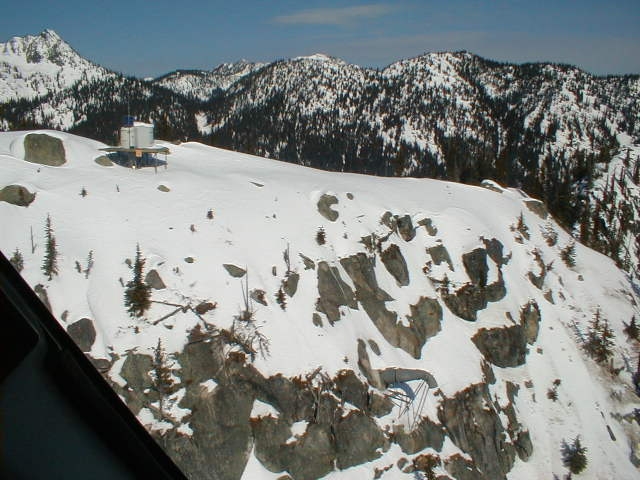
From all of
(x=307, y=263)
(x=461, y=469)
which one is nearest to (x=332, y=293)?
(x=307, y=263)

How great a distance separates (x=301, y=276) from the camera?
74.9ft

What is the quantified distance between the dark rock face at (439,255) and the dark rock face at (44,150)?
73.6 feet

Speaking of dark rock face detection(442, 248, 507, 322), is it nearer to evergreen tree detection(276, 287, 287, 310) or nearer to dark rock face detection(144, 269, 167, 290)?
evergreen tree detection(276, 287, 287, 310)

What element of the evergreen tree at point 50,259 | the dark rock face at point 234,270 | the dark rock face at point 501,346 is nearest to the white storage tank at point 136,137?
the evergreen tree at point 50,259

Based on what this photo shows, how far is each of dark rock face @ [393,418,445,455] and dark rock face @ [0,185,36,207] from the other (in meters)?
19.2

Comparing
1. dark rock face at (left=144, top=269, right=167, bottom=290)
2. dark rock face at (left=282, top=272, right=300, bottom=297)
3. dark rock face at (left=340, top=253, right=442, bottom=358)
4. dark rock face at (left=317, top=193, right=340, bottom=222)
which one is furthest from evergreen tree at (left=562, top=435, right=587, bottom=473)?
dark rock face at (left=144, top=269, right=167, bottom=290)

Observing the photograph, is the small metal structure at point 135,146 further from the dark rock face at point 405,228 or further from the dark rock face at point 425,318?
the dark rock face at point 425,318

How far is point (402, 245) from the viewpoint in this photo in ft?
94.0

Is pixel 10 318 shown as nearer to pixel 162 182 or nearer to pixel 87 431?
pixel 87 431

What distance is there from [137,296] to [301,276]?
791cm

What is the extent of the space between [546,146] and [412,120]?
48.9 meters

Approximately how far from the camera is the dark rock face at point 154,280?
19.1 m

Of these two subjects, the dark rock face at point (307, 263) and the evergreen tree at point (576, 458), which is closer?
the evergreen tree at point (576, 458)

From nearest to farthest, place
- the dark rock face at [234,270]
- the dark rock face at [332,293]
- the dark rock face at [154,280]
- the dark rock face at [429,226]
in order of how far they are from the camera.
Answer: the dark rock face at [154,280], the dark rock face at [234,270], the dark rock face at [332,293], the dark rock face at [429,226]
